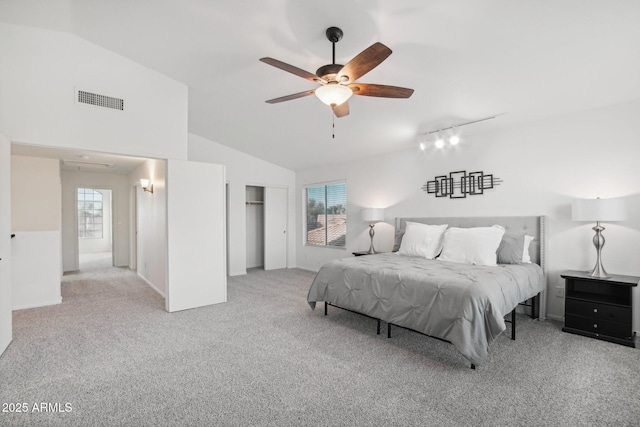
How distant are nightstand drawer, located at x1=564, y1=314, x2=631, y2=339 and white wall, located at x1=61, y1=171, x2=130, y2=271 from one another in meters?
8.64

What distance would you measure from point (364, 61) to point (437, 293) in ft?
6.55

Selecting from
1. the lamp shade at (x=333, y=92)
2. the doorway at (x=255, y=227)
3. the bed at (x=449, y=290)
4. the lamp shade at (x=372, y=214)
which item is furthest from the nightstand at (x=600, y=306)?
the doorway at (x=255, y=227)

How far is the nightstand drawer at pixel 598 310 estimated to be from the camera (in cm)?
302

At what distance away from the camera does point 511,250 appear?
3701mm

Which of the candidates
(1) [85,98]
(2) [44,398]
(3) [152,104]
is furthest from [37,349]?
(3) [152,104]

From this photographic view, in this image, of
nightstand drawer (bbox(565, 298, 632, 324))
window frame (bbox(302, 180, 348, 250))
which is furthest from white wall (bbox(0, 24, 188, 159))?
nightstand drawer (bbox(565, 298, 632, 324))

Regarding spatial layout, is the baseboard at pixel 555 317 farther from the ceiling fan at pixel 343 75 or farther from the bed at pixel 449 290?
the ceiling fan at pixel 343 75

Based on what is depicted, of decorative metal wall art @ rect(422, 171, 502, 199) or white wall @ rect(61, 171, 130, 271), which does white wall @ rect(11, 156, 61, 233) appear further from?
decorative metal wall art @ rect(422, 171, 502, 199)

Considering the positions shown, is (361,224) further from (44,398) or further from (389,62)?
(44,398)

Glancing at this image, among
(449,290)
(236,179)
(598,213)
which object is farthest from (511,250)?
(236,179)

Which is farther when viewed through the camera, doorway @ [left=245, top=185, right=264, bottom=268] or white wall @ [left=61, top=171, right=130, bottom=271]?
doorway @ [left=245, top=185, right=264, bottom=268]

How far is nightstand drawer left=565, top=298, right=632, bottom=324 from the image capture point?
302cm

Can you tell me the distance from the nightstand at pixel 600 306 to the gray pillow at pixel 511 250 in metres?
0.46

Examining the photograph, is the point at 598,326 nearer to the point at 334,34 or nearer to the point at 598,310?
the point at 598,310
